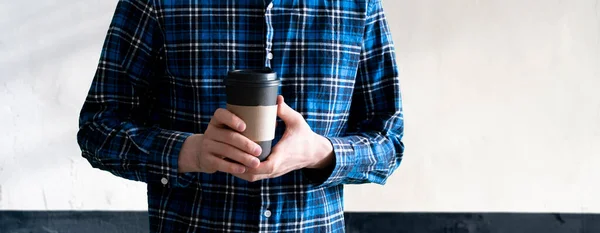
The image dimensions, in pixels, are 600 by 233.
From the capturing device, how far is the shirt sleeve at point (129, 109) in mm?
677

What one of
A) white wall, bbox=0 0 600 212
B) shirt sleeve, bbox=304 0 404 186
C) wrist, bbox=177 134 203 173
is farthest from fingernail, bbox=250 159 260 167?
white wall, bbox=0 0 600 212

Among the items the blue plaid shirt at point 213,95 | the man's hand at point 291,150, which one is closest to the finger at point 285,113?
the man's hand at point 291,150

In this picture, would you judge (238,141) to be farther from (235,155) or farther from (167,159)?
(167,159)

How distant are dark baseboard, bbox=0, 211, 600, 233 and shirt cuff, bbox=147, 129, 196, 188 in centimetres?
101

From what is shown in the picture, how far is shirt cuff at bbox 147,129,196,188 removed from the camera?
66 centimetres

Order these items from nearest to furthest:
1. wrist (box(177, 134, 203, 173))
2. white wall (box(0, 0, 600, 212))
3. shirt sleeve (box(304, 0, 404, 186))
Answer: wrist (box(177, 134, 203, 173)) < shirt sleeve (box(304, 0, 404, 186)) < white wall (box(0, 0, 600, 212))

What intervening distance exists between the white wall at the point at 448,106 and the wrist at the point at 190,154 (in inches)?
39.3

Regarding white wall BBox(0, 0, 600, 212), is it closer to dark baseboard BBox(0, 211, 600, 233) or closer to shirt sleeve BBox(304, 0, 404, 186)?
dark baseboard BBox(0, 211, 600, 233)

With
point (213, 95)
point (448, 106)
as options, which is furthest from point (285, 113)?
point (448, 106)

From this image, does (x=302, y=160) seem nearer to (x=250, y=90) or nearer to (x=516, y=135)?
(x=250, y=90)

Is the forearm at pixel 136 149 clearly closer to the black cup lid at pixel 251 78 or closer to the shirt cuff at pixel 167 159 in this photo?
the shirt cuff at pixel 167 159

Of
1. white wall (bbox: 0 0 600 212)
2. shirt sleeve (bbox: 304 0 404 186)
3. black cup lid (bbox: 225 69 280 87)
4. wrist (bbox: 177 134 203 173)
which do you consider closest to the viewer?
black cup lid (bbox: 225 69 280 87)

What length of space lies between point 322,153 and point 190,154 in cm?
17

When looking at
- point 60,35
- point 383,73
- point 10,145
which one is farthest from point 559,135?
point 10,145
